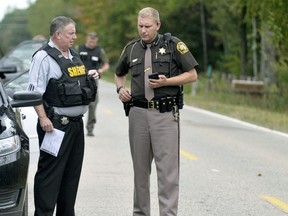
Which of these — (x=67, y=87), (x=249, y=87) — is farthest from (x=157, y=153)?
(x=249, y=87)

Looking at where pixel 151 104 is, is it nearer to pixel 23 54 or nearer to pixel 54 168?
pixel 54 168

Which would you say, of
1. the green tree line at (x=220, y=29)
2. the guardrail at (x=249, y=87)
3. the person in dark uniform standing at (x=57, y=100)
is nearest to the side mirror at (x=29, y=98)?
the person in dark uniform standing at (x=57, y=100)

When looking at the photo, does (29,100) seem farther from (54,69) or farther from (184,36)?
(184,36)

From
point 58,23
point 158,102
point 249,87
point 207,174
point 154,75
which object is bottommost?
point 249,87

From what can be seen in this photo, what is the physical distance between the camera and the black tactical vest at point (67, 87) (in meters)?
7.09

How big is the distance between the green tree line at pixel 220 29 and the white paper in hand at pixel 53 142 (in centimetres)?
1954

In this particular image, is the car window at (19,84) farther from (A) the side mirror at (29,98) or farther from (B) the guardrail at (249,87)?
(B) the guardrail at (249,87)

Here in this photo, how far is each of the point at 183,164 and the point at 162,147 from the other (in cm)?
488

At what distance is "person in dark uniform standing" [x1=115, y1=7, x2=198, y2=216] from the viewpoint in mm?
7215

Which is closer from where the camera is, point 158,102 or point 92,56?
point 158,102

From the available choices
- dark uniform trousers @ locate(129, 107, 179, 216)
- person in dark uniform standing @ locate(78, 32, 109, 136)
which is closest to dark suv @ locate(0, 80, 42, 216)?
dark uniform trousers @ locate(129, 107, 179, 216)

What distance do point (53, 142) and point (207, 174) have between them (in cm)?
436

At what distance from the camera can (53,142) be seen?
7.12 metres

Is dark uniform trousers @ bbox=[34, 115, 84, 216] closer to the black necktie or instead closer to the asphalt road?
the black necktie
